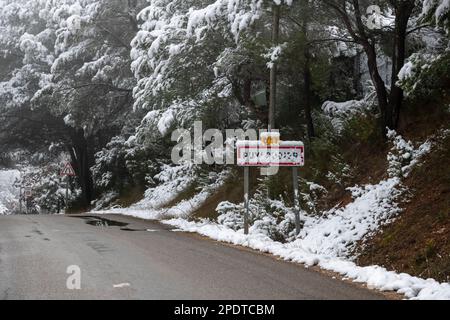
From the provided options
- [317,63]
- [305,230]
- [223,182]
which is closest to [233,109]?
[223,182]

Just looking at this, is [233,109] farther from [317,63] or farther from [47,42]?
[47,42]

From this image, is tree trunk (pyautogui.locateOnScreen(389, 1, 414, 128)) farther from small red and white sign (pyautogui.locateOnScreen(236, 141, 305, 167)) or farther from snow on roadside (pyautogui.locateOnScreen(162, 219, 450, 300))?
snow on roadside (pyautogui.locateOnScreen(162, 219, 450, 300))

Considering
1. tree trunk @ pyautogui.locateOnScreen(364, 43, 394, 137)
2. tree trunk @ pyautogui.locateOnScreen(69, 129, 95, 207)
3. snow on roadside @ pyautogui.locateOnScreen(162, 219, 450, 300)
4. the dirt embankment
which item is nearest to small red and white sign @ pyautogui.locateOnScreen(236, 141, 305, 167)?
snow on roadside @ pyautogui.locateOnScreen(162, 219, 450, 300)

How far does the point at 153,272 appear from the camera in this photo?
8008mm

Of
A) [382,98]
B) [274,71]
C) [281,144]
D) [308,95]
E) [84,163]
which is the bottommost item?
[84,163]

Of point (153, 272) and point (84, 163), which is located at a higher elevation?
point (84, 163)

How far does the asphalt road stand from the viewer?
6.69 metres

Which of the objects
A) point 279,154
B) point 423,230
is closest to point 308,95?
point 279,154

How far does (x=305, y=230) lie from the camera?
11.9 metres

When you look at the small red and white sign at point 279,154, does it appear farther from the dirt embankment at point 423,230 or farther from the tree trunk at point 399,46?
the tree trunk at point 399,46

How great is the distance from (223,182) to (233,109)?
291cm

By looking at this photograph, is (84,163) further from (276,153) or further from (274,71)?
(276,153)

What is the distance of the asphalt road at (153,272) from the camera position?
6688 mm

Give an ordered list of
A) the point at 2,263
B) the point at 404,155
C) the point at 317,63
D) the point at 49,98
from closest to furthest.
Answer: the point at 2,263 → the point at 404,155 → the point at 317,63 → the point at 49,98
